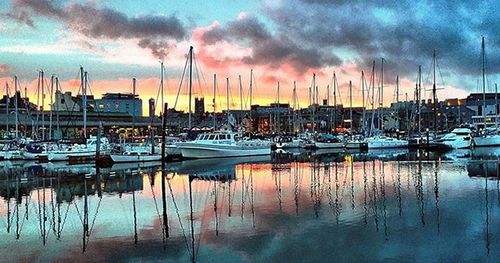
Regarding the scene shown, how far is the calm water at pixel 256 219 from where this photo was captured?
51.4 ft

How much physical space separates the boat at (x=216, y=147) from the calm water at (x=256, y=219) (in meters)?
24.9

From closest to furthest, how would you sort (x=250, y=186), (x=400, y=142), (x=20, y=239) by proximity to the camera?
1. (x=20, y=239)
2. (x=250, y=186)
3. (x=400, y=142)

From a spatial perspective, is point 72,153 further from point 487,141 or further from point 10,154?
point 487,141

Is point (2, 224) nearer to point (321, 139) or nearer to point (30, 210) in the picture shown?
point (30, 210)

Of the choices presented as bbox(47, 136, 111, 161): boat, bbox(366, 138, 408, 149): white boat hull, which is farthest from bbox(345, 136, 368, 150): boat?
bbox(47, 136, 111, 161): boat

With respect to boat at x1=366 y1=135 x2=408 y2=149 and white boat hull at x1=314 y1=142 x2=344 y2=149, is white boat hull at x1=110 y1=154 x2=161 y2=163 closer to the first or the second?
white boat hull at x1=314 y1=142 x2=344 y2=149

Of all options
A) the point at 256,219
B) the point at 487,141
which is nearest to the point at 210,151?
the point at 256,219

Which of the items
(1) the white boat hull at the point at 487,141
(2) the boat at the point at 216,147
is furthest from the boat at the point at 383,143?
(2) the boat at the point at 216,147

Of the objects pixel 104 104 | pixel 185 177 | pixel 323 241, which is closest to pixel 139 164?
pixel 185 177

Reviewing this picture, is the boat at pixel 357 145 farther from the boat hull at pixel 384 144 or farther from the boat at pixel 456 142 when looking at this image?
the boat at pixel 456 142

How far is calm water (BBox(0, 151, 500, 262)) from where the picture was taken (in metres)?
15.7

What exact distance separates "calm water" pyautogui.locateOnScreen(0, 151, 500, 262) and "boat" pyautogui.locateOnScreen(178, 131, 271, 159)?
980 inches

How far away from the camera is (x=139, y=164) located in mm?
53875

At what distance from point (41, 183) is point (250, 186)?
1476cm
